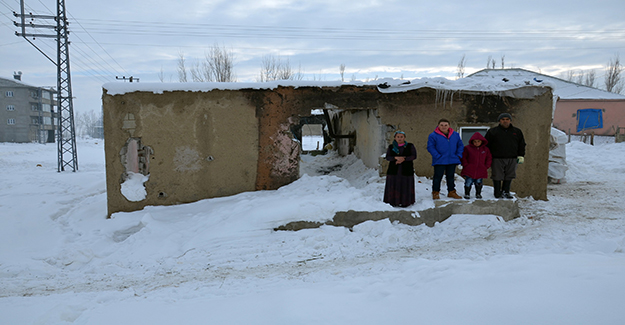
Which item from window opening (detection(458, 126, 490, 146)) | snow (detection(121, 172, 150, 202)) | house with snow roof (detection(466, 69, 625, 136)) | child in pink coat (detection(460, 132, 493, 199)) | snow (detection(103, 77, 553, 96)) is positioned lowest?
snow (detection(121, 172, 150, 202))

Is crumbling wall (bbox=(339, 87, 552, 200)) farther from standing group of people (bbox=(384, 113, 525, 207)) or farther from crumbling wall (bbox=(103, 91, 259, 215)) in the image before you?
crumbling wall (bbox=(103, 91, 259, 215))

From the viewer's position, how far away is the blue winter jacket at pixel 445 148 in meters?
6.28

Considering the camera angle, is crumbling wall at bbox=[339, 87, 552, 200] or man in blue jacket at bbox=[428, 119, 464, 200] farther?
crumbling wall at bbox=[339, 87, 552, 200]

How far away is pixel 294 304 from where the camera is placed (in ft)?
11.2

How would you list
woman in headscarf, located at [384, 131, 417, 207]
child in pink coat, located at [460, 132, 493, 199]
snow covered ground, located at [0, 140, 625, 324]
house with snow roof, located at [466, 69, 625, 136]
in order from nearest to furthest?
snow covered ground, located at [0, 140, 625, 324] → woman in headscarf, located at [384, 131, 417, 207] → child in pink coat, located at [460, 132, 493, 199] → house with snow roof, located at [466, 69, 625, 136]

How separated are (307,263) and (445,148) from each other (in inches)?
123

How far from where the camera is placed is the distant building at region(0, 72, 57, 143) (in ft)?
123

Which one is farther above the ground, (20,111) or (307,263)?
(20,111)

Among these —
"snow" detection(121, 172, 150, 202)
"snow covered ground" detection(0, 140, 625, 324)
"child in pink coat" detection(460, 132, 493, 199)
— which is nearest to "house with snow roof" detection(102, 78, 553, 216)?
"snow" detection(121, 172, 150, 202)

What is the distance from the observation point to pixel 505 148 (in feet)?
21.4

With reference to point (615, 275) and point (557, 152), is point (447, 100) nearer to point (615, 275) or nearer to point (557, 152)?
point (615, 275)

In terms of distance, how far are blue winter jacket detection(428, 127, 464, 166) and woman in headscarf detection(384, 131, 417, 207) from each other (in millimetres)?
445

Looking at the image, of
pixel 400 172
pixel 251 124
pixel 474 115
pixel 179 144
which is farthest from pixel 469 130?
pixel 179 144

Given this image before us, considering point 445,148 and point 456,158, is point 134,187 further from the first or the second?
point 456,158
